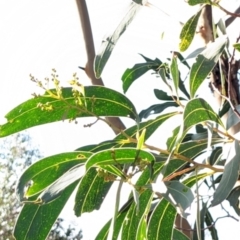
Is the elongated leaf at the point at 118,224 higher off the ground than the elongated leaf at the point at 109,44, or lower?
lower

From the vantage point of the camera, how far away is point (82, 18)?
1.02 m

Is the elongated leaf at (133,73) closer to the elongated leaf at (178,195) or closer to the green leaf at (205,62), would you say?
the green leaf at (205,62)

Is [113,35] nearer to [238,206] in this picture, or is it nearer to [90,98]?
[90,98]

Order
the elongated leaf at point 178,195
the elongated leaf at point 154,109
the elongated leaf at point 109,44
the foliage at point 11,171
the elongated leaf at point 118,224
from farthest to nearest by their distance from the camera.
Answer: the foliage at point 11,171
the elongated leaf at point 154,109
the elongated leaf at point 118,224
the elongated leaf at point 109,44
the elongated leaf at point 178,195

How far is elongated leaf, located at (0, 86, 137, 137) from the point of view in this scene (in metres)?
0.61

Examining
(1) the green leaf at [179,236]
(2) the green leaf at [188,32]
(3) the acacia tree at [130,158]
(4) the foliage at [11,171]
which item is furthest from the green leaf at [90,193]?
(4) the foliage at [11,171]

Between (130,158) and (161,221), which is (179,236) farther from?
(130,158)

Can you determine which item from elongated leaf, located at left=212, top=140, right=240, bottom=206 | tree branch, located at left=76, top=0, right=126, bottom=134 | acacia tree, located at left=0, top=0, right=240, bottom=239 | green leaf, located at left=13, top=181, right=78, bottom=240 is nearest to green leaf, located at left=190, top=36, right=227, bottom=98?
acacia tree, located at left=0, top=0, right=240, bottom=239

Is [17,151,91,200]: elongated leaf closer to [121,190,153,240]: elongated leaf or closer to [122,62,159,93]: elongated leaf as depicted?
[121,190,153,240]: elongated leaf

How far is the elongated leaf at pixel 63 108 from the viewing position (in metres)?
0.61

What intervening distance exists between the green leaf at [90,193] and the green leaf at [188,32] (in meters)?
0.25

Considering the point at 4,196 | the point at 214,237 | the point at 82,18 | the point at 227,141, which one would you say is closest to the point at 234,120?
the point at 227,141

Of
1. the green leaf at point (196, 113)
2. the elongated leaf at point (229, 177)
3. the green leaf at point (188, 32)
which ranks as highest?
the green leaf at point (188, 32)

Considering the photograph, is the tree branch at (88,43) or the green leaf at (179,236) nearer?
the green leaf at (179,236)
